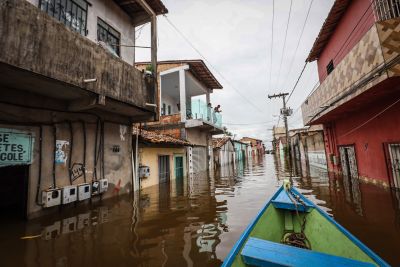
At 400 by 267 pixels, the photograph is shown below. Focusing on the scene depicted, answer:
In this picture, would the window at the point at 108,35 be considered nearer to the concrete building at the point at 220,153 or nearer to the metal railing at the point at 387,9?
the metal railing at the point at 387,9

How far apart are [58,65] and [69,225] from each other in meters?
4.36

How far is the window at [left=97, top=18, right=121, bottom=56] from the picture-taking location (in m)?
8.95

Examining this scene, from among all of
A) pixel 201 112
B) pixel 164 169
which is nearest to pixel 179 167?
pixel 164 169

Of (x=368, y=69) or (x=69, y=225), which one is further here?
(x=368, y=69)

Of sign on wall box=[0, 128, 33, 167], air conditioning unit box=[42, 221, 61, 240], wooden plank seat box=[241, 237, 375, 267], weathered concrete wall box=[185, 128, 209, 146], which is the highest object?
weathered concrete wall box=[185, 128, 209, 146]

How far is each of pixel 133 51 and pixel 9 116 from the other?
633 centimetres

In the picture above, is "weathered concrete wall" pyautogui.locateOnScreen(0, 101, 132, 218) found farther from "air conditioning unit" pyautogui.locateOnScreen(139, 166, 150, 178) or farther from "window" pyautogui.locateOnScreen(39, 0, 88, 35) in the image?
"window" pyautogui.locateOnScreen(39, 0, 88, 35)

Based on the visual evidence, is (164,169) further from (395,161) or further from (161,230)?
(395,161)

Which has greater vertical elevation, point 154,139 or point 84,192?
point 154,139

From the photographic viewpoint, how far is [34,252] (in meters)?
4.23

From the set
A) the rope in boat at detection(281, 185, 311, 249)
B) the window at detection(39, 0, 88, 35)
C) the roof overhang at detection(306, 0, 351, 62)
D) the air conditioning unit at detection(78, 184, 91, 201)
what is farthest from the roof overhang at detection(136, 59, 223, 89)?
the rope in boat at detection(281, 185, 311, 249)

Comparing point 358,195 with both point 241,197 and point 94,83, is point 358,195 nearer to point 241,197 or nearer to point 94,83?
point 241,197

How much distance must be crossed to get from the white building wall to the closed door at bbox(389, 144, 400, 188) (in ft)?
40.0

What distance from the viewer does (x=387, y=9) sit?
729 cm
